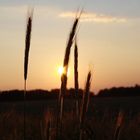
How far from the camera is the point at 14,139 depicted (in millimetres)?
6301

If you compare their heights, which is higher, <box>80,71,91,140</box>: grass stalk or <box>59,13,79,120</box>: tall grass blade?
<box>59,13,79,120</box>: tall grass blade

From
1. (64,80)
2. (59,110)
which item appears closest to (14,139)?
(59,110)

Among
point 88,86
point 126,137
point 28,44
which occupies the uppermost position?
point 28,44

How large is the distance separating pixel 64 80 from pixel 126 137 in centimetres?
459

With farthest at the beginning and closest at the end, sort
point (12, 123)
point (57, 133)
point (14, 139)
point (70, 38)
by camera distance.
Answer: point (12, 123)
point (14, 139)
point (57, 133)
point (70, 38)

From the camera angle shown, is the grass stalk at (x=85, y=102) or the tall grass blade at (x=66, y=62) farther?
the tall grass blade at (x=66, y=62)

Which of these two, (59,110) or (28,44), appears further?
(59,110)

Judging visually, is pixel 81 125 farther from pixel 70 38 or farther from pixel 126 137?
pixel 126 137

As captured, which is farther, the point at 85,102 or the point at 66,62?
the point at 66,62

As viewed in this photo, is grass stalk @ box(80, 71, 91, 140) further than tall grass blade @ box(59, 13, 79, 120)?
No

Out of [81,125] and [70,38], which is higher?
[70,38]

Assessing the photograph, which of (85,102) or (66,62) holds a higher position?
(66,62)

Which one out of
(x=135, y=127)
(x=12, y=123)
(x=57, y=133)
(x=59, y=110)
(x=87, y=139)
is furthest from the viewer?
(x=12, y=123)

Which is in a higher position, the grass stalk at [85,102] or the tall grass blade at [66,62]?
the tall grass blade at [66,62]
